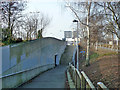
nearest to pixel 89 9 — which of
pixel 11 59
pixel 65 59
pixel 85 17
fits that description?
pixel 85 17

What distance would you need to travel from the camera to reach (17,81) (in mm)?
8422

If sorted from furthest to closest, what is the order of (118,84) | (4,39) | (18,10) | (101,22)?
1. (18,10)
2. (4,39)
3. (101,22)
4. (118,84)

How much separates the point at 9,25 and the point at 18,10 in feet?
6.78

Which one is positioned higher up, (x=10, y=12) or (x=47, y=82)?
(x=10, y=12)

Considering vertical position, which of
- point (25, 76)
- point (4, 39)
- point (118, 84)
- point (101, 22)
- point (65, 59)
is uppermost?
point (101, 22)

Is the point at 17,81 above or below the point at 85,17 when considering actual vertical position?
below

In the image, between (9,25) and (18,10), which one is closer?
(9,25)

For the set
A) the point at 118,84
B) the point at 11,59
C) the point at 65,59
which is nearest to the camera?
the point at 118,84

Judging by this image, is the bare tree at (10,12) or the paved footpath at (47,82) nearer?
the paved footpath at (47,82)

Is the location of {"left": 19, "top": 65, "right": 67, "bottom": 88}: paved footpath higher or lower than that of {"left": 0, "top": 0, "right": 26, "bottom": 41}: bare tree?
lower

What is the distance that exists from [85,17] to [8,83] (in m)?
10.5

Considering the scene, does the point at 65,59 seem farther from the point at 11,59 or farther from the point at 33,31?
the point at 11,59

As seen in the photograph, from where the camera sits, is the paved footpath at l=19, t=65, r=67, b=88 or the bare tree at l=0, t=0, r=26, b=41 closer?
the paved footpath at l=19, t=65, r=67, b=88

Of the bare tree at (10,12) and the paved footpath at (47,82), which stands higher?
the bare tree at (10,12)
